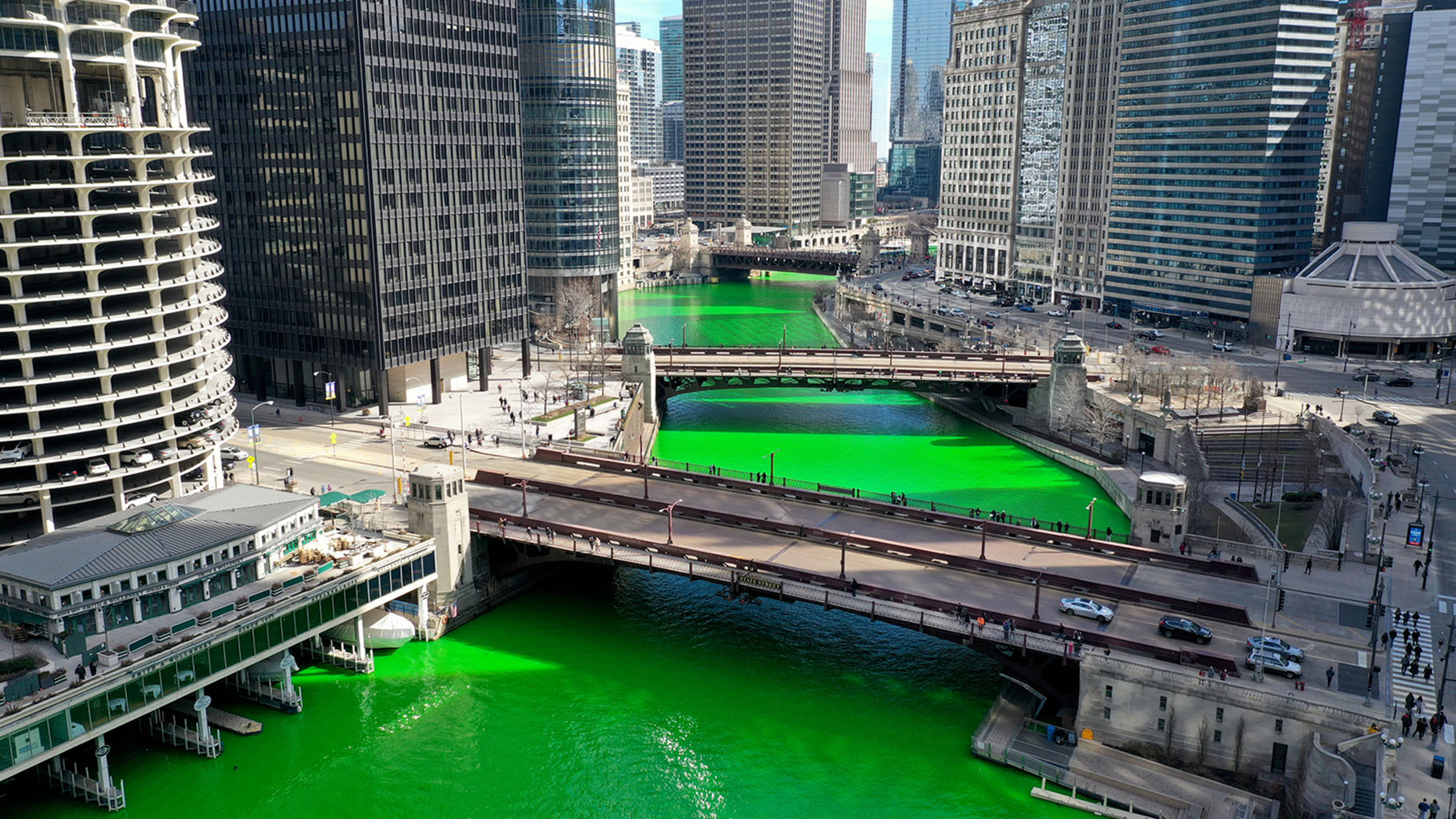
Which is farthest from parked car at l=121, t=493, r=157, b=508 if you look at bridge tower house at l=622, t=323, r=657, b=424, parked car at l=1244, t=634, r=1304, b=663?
parked car at l=1244, t=634, r=1304, b=663

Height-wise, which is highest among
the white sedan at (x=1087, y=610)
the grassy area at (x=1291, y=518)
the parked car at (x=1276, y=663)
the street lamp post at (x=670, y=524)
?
the street lamp post at (x=670, y=524)

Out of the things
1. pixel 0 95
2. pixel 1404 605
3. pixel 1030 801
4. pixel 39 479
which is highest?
pixel 0 95

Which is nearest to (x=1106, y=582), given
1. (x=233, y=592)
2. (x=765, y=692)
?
(x=765, y=692)

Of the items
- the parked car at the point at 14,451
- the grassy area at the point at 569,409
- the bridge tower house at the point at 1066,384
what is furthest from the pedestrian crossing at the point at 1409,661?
the parked car at the point at 14,451

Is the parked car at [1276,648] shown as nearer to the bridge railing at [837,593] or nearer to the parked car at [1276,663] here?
the parked car at [1276,663]

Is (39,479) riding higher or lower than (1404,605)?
higher

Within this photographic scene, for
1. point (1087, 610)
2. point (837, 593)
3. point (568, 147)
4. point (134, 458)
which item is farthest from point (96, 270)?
point (568, 147)

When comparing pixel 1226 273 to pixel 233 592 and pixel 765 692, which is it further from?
pixel 233 592

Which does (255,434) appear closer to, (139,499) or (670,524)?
(139,499)
